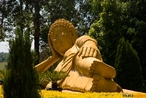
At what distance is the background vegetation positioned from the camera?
42.8 feet

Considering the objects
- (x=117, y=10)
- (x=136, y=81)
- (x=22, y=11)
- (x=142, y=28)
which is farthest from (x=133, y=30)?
(x=22, y=11)

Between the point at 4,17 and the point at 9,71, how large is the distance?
1362cm

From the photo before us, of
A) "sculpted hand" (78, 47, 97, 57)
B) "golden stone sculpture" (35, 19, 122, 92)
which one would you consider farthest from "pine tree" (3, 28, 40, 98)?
"sculpted hand" (78, 47, 97, 57)

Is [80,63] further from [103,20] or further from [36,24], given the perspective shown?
[36,24]

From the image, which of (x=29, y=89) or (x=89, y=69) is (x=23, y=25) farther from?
(x=29, y=89)

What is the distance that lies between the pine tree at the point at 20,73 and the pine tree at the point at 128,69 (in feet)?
20.8

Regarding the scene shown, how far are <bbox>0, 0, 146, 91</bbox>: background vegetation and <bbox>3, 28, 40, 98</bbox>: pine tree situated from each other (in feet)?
19.1

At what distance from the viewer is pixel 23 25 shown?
55.7 feet

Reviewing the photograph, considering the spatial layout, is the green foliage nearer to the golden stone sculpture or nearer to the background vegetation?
the background vegetation

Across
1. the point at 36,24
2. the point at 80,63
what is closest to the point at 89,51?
the point at 80,63

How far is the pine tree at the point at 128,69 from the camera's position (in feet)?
32.7

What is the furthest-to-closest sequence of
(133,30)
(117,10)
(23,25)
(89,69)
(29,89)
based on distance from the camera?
(23,25)
(117,10)
(133,30)
(89,69)
(29,89)

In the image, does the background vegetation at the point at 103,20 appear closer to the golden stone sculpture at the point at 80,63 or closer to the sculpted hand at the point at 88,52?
the golden stone sculpture at the point at 80,63

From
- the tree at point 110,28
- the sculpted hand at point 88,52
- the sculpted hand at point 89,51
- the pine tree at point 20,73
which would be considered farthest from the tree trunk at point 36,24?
the pine tree at point 20,73
